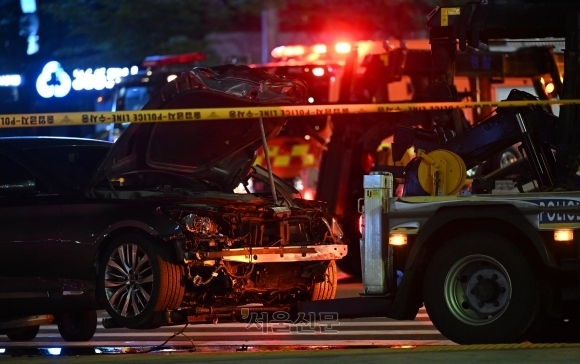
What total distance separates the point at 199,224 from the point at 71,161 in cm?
177

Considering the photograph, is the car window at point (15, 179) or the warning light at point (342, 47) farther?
the warning light at point (342, 47)

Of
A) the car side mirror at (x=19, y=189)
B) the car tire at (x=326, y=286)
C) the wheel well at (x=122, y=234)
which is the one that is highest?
the car side mirror at (x=19, y=189)

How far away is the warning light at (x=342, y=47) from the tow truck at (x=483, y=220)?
38.7ft

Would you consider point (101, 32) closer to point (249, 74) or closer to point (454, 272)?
point (249, 74)

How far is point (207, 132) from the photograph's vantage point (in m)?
9.73

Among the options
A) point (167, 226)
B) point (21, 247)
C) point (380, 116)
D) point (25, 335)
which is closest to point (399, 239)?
point (167, 226)

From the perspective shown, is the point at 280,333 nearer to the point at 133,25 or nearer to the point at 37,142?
the point at 37,142

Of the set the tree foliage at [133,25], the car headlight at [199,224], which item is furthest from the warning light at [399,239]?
the tree foliage at [133,25]

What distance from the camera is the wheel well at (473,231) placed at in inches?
306

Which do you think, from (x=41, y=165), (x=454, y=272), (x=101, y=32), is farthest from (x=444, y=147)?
(x=101, y=32)

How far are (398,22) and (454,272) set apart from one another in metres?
16.7

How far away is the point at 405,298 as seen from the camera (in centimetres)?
811

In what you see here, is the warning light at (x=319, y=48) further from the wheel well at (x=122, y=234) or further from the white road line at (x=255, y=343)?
the wheel well at (x=122, y=234)

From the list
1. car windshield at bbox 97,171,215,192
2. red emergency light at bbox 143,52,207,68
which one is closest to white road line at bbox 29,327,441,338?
car windshield at bbox 97,171,215,192
